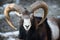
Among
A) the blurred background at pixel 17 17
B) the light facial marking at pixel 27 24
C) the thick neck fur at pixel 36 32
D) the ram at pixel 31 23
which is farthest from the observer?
the blurred background at pixel 17 17

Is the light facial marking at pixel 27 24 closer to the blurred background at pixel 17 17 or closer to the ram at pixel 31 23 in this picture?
the ram at pixel 31 23

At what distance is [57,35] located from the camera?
8.80m

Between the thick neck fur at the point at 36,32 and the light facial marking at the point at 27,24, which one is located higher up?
the light facial marking at the point at 27,24

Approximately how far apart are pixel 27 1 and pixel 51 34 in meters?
8.61

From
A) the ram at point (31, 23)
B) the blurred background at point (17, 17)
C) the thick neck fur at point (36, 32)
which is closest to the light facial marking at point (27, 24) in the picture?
the ram at point (31, 23)

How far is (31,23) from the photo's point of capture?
7117mm

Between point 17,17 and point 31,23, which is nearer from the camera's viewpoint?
point 31,23

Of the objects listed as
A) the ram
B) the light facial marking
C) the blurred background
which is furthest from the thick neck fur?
the blurred background

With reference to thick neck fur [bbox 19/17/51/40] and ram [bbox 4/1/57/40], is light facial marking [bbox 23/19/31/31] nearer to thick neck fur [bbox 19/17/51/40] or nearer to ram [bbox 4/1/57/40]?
ram [bbox 4/1/57/40]

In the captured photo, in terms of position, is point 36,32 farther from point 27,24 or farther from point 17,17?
point 17,17

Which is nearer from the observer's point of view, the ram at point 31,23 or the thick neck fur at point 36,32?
the ram at point 31,23

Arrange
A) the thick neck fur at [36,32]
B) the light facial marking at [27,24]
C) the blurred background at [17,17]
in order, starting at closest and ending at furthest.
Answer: the light facial marking at [27,24]
the thick neck fur at [36,32]
the blurred background at [17,17]

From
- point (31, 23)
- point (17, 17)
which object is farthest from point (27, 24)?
point (17, 17)

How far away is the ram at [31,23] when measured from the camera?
705cm
